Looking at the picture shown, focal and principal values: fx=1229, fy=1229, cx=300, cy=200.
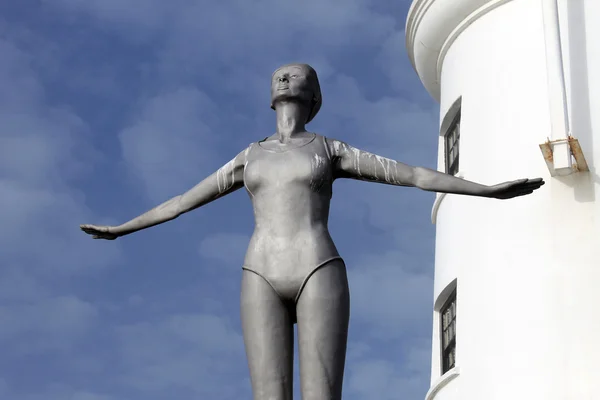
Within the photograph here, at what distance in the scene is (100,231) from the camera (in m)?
7.99

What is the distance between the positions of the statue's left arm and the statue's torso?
109 millimetres

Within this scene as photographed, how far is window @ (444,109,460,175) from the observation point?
20797 mm

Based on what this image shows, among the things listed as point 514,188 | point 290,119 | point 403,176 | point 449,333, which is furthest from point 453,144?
point 514,188

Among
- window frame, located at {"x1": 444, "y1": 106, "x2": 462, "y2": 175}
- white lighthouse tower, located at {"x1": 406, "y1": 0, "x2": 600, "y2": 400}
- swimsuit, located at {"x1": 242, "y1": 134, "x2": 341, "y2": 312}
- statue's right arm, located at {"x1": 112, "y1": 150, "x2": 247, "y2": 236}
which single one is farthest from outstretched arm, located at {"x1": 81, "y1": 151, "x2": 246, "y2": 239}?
window frame, located at {"x1": 444, "y1": 106, "x2": 462, "y2": 175}

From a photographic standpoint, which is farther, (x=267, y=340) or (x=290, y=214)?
(x=290, y=214)

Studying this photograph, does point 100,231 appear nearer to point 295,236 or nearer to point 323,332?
point 295,236

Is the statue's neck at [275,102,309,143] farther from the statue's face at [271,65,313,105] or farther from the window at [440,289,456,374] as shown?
the window at [440,289,456,374]

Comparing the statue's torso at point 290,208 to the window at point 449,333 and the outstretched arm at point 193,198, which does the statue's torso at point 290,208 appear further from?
the window at point 449,333

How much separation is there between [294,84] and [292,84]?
1 cm

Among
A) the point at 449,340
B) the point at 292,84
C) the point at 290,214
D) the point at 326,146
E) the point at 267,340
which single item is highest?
the point at 449,340

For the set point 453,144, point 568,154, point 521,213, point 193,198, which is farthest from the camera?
point 453,144

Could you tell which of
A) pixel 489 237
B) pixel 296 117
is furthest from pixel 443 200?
pixel 296 117

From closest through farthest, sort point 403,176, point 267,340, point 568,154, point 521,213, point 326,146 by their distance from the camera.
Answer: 1. point 267,340
2. point 403,176
3. point 326,146
4. point 568,154
5. point 521,213

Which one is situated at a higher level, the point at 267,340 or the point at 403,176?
the point at 403,176
